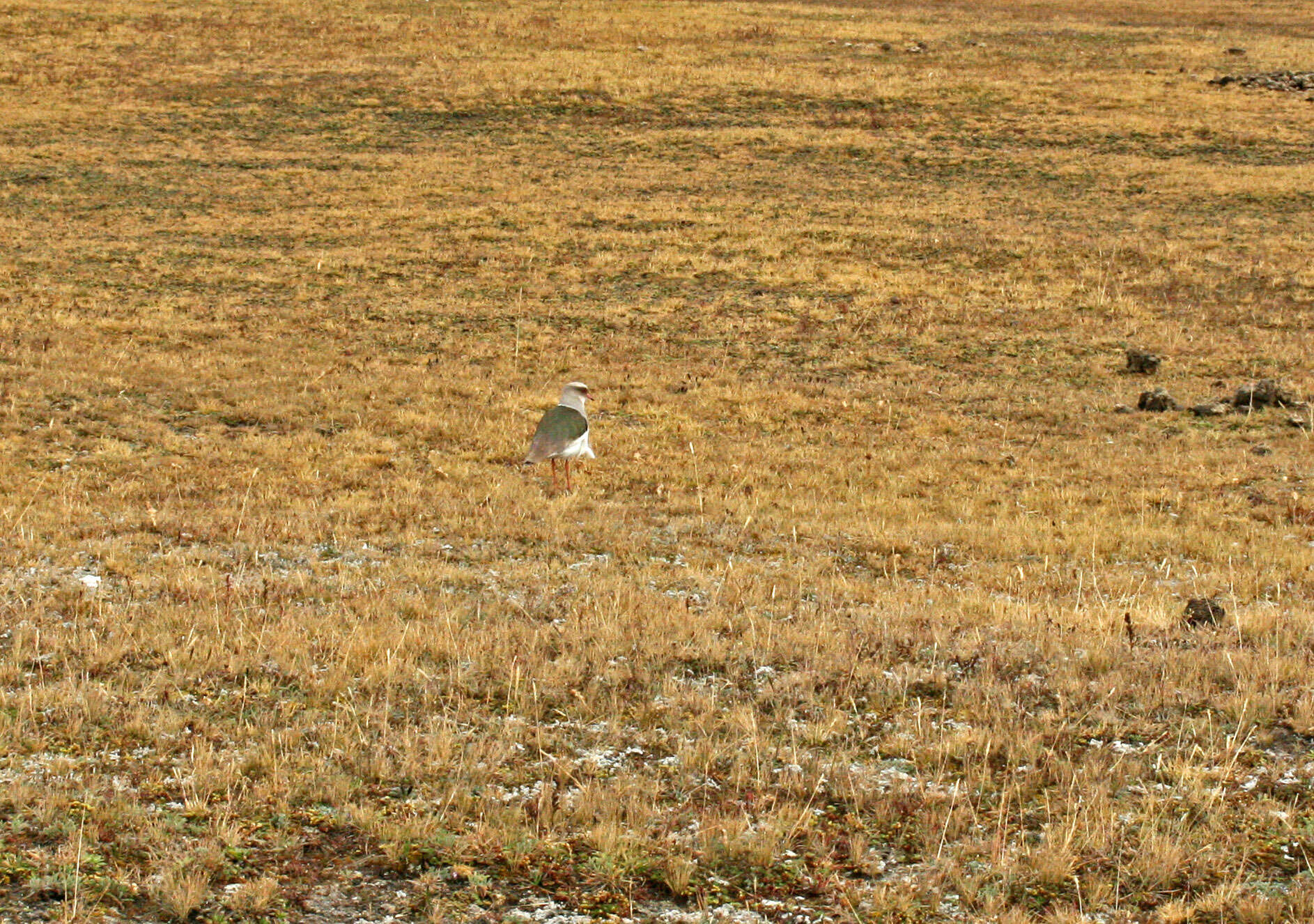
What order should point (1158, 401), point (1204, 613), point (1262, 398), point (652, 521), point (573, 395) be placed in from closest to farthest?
point (1204, 613) < point (652, 521) < point (573, 395) < point (1262, 398) < point (1158, 401)

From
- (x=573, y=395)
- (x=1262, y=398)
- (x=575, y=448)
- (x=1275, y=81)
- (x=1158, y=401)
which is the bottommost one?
(x=1158, y=401)

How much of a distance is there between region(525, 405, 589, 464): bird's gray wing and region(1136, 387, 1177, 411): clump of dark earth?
924 centimetres

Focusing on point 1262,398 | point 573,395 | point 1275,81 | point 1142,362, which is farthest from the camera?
point 1275,81

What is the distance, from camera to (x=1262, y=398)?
17.7 meters

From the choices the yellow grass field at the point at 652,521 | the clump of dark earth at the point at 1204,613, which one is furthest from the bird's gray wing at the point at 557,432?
the clump of dark earth at the point at 1204,613

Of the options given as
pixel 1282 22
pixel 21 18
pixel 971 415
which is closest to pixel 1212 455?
pixel 971 415

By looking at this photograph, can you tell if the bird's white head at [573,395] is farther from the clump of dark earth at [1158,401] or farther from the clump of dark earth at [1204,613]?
the clump of dark earth at [1158,401]

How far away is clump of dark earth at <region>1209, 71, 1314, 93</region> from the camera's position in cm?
4628

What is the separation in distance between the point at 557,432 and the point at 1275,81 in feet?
144

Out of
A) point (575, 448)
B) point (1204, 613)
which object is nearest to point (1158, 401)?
point (575, 448)

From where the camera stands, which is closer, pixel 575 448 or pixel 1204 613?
pixel 1204 613

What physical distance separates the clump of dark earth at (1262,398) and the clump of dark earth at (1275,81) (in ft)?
110

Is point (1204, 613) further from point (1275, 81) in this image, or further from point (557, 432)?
point (1275, 81)

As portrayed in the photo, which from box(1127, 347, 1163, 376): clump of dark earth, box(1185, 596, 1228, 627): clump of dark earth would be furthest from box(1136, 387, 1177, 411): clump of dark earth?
box(1185, 596, 1228, 627): clump of dark earth
